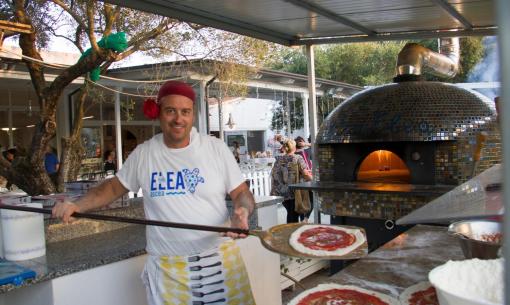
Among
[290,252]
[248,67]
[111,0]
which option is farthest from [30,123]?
[290,252]

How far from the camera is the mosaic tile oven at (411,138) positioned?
4.45 metres

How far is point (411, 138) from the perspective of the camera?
4.42 m

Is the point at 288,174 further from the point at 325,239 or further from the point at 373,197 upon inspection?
the point at 325,239

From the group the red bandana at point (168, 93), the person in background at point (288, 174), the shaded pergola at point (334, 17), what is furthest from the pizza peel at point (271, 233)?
the person in background at point (288, 174)

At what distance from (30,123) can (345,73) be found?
20076 millimetres

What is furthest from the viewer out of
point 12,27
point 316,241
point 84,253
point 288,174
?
point 288,174

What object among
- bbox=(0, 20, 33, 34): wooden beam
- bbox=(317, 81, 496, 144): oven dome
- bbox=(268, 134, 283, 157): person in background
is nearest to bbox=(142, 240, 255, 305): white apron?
bbox=(0, 20, 33, 34): wooden beam

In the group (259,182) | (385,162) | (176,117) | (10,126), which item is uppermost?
(10,126)

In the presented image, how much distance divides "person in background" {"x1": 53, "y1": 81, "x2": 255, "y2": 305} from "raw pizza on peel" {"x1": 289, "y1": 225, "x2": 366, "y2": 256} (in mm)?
304

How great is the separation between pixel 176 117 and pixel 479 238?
5.07 ft

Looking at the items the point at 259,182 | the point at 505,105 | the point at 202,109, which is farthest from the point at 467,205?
the point at 202,109

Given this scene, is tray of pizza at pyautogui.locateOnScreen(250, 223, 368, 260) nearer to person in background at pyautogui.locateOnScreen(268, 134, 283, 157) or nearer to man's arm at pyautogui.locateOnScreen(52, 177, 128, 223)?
man's arm at pyautogui.locateOnScreen(52, 177, 128, 223)

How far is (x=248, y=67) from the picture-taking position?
30.2 feet

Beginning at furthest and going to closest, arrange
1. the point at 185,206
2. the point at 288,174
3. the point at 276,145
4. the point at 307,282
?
the point at 276,145 < the point at 288,174 < the point at 307,282 < the point at 185,206
